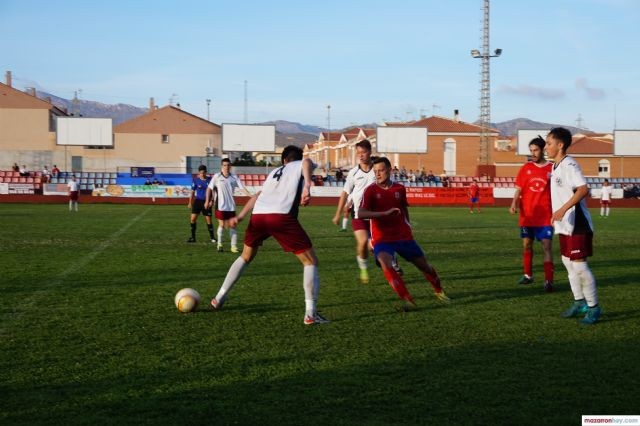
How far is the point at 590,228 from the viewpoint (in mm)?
A: 8047

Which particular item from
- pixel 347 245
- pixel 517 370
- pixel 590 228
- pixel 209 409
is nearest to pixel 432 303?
pixel 590 228

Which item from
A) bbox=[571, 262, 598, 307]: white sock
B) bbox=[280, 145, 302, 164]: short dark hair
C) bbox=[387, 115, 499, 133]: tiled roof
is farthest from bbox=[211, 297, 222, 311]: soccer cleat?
bbox=[387, 115, 499, 133]: tiled roof

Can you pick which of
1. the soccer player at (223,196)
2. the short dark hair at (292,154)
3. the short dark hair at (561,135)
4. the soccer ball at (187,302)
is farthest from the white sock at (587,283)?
the soccer player at (223,196)

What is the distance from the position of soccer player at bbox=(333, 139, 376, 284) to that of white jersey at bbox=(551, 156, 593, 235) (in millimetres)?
3282

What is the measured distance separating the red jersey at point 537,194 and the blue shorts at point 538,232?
0.06 meters

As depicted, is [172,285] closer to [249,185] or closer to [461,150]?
[249,185]

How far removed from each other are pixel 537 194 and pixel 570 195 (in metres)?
2.60

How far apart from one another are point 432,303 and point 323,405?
4528mm

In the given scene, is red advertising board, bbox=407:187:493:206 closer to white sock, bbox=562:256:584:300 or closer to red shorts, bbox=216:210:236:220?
red shorts, bbox=216:210:236:220

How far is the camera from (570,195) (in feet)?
26.5

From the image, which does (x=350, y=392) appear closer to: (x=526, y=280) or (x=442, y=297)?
(x=442, y=297)

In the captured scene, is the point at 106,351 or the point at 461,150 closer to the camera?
the point at 106,351

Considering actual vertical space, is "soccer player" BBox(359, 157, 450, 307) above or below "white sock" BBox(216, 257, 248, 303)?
above

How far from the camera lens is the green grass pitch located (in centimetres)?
485
